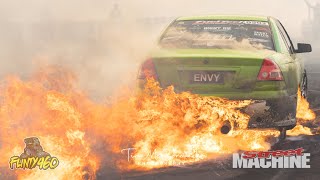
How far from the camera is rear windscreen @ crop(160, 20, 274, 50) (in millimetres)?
5770

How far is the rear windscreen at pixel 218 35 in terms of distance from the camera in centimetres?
577

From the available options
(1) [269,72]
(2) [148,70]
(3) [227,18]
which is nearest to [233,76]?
(1) [269,72]

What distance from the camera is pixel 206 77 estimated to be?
204 inches

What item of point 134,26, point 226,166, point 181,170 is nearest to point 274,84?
point 226,166

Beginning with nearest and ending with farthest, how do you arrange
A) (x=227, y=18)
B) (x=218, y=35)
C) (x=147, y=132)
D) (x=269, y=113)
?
(x=269, y=113) < (x=147, y=132) < (x=218, y=35) < (x=227, y=18)

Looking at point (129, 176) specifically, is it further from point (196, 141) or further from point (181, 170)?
point (196, 141)

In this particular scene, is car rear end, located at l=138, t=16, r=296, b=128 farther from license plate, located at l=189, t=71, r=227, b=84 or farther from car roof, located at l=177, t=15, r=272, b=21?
car roof, located at l=177, t=15, r=272, b=21

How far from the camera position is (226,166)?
202 inches

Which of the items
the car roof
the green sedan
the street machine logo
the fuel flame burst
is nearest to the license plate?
the green sedan

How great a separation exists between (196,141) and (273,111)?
89 centimetres

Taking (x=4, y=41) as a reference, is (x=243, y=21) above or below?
below

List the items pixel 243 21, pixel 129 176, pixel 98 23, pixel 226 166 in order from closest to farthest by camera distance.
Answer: pixel 129 176 < pixel 226 166 < pixel 243 21 < pixel 98 23

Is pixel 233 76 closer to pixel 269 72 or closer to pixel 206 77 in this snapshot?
pixel 206 77

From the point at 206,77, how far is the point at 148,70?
661mm
